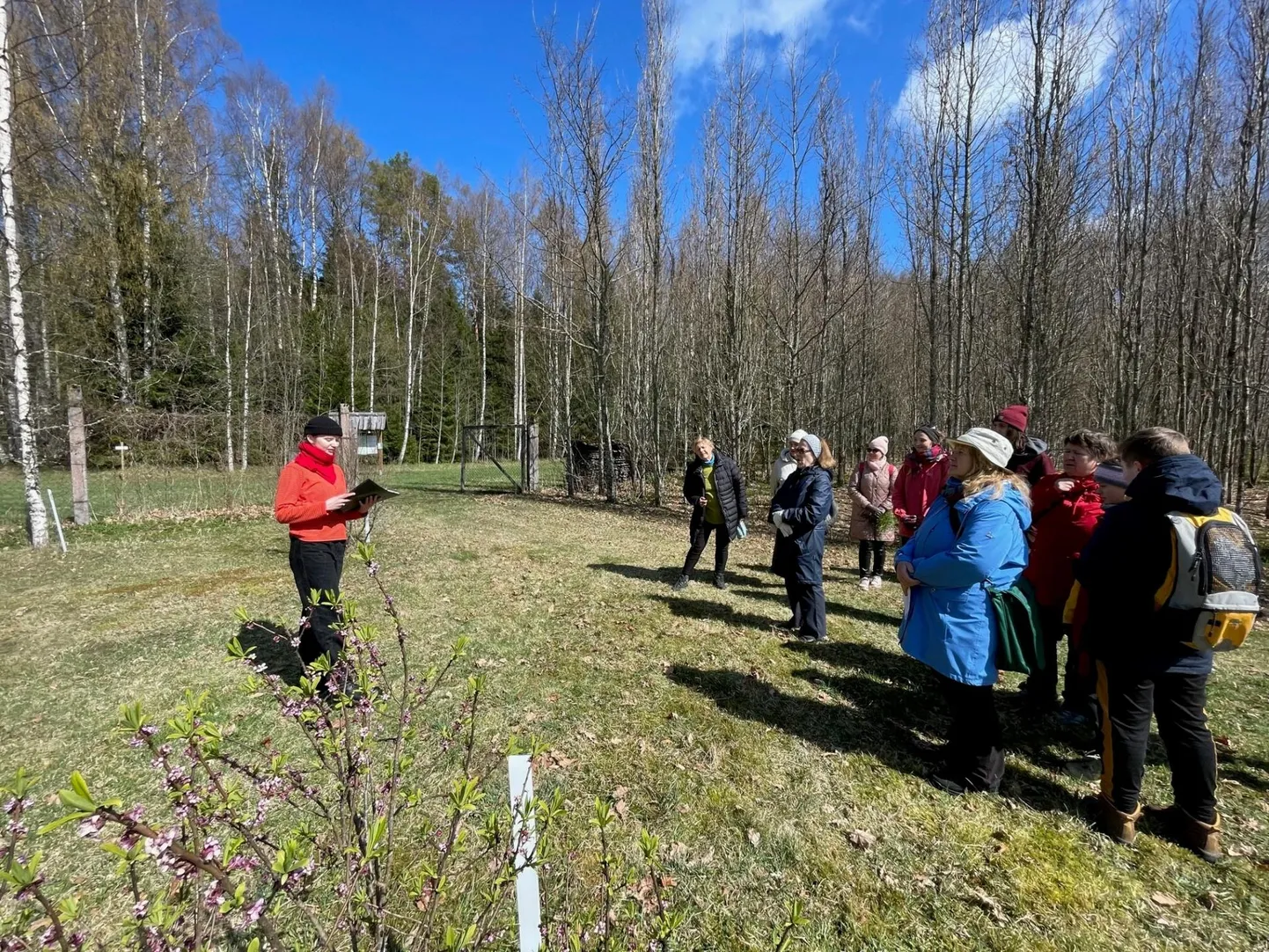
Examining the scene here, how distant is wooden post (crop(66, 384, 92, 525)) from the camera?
9.50m

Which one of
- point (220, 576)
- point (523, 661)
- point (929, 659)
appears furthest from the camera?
Result: point (220, 576)

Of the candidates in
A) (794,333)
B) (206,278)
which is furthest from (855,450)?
(206,278)

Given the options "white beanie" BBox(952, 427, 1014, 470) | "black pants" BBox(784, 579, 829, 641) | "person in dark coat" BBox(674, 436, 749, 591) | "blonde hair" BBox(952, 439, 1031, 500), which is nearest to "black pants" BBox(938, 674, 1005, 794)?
"blonde hair" BBox(952, 439, 1031, 500)

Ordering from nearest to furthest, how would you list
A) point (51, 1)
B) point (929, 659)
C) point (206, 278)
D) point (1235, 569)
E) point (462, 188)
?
point (1235, 569) → point (929, 659) → point (51, 1) → point (206, 278) → point (462, 188)

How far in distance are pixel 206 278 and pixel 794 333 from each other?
1941 cm

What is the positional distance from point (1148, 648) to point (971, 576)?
2.44 feet

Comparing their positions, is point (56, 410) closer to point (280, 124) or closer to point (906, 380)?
point (280, 124)

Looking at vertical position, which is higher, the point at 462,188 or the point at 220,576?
the point at 462,188

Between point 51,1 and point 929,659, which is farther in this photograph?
point 51,1

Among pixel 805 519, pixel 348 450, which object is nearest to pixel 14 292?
pixel 348 450

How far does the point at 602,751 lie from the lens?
352 cm

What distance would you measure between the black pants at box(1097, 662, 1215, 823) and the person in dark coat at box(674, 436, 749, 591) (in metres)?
3.78

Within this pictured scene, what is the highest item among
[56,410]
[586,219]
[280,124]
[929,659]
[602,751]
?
[280,124]

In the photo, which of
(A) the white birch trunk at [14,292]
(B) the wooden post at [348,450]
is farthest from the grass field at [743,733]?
(B) the wooden post at [348,450]
